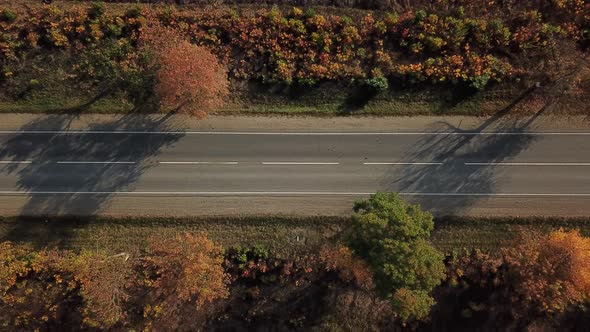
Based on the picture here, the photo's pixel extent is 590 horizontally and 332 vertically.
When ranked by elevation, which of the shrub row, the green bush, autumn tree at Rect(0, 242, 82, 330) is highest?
the shrub row

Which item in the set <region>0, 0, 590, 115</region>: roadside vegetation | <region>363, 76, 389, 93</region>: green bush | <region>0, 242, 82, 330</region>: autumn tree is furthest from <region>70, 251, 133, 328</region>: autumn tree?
<region>363, 76, 389, 93</region>: green bush

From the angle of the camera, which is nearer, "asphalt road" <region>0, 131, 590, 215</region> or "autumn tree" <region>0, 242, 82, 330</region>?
"autumn tree" <region>0, 242, 82, 330</region>

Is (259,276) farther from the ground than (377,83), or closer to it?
closer to it

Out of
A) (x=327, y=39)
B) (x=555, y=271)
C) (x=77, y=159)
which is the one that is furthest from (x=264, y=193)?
(x=555, y=271)

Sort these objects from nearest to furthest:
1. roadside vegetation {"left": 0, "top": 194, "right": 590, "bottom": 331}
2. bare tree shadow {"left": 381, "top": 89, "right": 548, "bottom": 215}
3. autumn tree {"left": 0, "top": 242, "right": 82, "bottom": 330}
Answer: autumn tree {"left": 0, "top": 242, "right": 82, "bottom": 330} < roadside vegetation {"left": 0, "top": 194, "right": 590, "bottom": 331} < bare tree shadow {"left": 381, "top": 89, "right": 548, "bottom": 215}

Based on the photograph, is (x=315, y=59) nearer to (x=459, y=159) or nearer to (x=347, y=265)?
(x=459, y=159)

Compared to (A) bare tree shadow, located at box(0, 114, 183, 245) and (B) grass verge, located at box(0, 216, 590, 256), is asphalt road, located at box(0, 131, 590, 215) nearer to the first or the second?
(A) bare tree shadow, located at box(0, 114, 183, 245)
